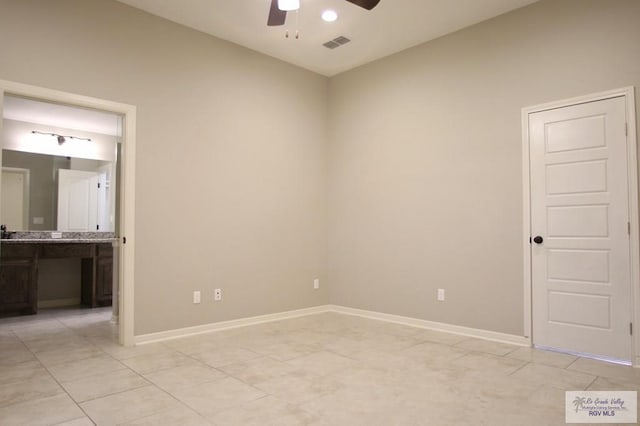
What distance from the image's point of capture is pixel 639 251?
3.14 meters

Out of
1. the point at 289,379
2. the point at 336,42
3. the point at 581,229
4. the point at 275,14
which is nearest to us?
the point at 289,379

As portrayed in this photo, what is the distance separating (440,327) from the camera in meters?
4.30

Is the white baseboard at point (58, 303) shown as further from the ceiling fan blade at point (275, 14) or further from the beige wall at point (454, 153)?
the ceiling fan blade at point (275, 14)

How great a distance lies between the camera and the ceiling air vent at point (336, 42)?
4.47m

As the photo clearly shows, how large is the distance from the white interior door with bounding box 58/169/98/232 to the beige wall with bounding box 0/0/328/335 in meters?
3.33

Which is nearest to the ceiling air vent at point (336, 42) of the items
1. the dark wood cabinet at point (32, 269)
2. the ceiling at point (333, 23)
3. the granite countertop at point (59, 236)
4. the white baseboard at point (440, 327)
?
the ceiling at point (333, 23)

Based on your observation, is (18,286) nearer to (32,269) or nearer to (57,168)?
(32,269)

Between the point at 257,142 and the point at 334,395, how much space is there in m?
3.08

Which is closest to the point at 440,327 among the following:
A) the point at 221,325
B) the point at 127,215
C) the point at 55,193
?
the point at 221,325

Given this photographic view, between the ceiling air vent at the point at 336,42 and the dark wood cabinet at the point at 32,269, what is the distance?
4096 mm

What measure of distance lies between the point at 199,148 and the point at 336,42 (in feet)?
6.31

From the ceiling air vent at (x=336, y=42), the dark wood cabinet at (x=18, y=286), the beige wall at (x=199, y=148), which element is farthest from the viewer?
the dark wood cabinet at (x=18, y=286)

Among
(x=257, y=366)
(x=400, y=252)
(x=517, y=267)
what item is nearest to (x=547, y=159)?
(x=517, y=267)

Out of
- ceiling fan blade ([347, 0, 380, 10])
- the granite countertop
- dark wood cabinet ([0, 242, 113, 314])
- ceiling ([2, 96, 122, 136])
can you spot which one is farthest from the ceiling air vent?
dark wood cabinet ([0, 242, 113, 314])
